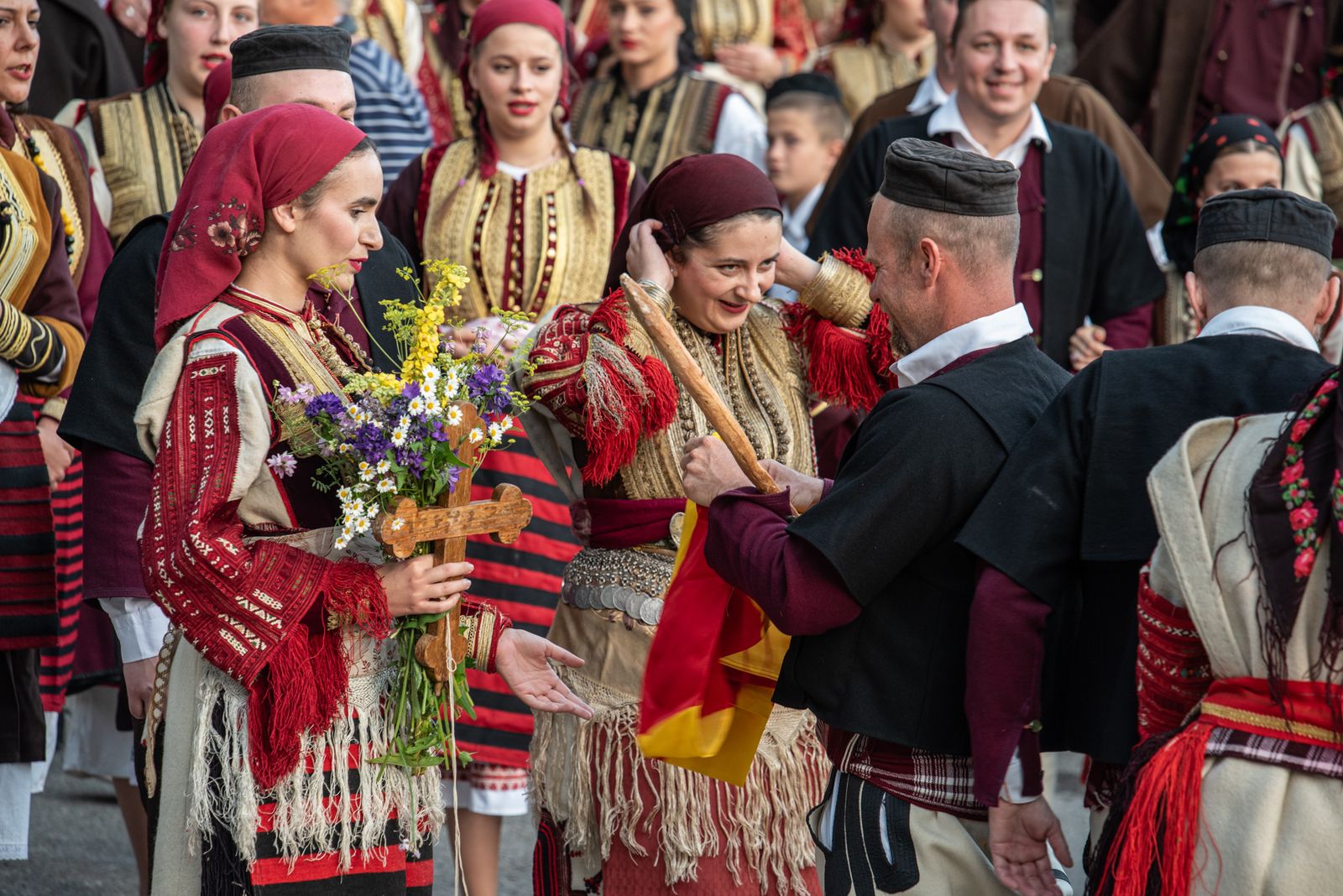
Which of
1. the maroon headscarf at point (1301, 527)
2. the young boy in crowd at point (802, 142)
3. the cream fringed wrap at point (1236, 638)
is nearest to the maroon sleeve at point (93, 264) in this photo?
the young boy in crowd at point (802, 142)

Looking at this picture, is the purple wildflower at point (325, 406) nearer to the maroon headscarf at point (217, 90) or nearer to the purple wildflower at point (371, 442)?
the purple wildflower at point (371, 442)

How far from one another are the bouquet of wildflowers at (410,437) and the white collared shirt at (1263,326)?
4.23 feet

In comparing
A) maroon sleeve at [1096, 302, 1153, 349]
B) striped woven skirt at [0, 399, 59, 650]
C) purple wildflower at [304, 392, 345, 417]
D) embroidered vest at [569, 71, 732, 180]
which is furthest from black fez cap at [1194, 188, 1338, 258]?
embroidered vest at [569, 71, 732, 180]

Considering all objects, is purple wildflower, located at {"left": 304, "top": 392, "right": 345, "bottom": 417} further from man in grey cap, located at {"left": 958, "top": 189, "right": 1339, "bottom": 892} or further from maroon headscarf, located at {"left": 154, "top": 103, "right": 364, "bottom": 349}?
man in grey cap, located at {"left": 958, "top": 189, "right": 1339, "bottom": 892}

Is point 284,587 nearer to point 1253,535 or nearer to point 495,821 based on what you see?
point 1253,535

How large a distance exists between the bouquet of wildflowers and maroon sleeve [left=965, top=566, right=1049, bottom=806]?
37.4 inches

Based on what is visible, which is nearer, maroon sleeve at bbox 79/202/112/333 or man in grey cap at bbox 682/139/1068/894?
man in grey cap at bbox 682/139/1068/894

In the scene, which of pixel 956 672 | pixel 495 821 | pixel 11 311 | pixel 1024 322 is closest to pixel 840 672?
pixel 956 672

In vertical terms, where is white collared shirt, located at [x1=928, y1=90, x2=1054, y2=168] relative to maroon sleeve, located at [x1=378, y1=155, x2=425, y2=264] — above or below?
above

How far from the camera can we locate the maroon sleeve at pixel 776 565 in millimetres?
2701

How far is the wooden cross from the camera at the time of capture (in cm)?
282

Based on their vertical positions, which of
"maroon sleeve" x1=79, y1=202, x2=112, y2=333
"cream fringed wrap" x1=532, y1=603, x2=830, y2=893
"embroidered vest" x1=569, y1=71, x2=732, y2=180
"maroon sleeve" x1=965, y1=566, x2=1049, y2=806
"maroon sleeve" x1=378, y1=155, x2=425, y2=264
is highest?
"embroidered vest" x1=569, y1=71, x2=732, y2=180

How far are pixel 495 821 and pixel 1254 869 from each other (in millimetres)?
2895

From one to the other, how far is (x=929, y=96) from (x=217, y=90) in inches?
114
